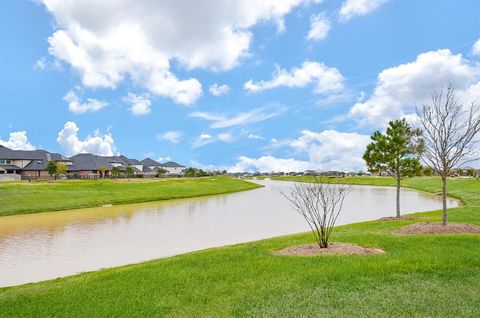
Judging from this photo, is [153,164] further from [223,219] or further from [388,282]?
[388,282]

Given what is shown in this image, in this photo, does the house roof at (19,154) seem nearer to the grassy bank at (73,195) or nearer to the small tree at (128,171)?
the small tree at (128,171)

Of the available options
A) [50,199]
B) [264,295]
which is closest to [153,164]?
[50,199]

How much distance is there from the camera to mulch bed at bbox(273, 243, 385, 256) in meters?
14.3

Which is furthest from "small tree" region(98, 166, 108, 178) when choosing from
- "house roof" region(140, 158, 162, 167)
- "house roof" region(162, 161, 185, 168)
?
"house roof" region(162, 161, 185, 168)

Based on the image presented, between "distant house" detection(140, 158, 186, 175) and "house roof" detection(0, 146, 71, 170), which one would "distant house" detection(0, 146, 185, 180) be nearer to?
"house roof" detection(0, 146, 71, 170)

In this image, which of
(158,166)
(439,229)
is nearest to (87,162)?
(158,166)

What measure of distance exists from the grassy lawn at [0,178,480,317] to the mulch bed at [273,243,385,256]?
27.6 inches

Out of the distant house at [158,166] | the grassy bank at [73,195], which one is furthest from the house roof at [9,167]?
the distant house at [158,166]

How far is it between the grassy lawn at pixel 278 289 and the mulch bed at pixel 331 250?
702 millimetres

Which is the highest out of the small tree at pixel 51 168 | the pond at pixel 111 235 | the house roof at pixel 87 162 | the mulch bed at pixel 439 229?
the house roof at pixel 87 162

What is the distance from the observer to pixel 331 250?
14672mm

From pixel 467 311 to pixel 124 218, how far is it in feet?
105

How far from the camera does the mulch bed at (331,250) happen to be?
1427 cm

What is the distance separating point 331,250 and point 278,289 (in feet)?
17.1
